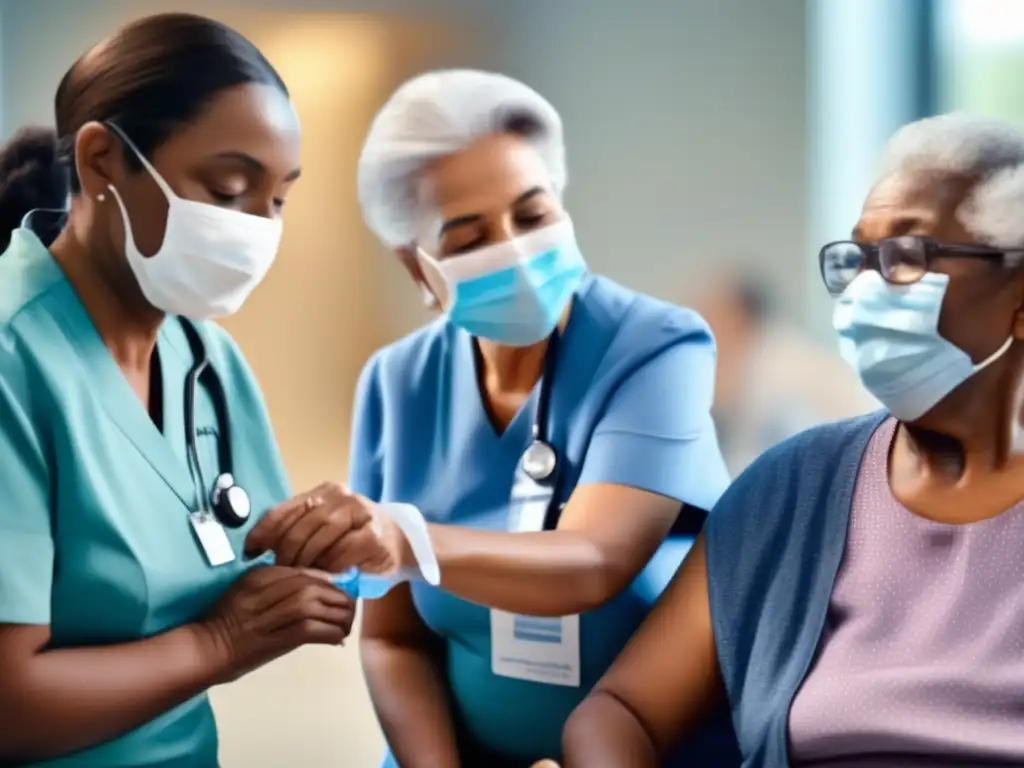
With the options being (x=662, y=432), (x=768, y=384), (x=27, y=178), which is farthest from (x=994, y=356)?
(x=27, y=178)

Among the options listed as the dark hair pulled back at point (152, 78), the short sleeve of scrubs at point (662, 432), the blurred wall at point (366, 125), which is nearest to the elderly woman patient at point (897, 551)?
the short sleeve of scrubs at point (662, 432)

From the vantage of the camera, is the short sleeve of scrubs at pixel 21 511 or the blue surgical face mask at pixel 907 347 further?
the blue surgical face mask at pixel 907 347

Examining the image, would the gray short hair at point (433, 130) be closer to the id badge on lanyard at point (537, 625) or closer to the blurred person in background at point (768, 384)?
the id badge on lanyard at point (537, 625)

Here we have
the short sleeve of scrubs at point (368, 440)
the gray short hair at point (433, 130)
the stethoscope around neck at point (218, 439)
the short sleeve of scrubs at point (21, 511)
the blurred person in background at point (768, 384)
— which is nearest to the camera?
the short sleeve of scrubs at point (21, 511)

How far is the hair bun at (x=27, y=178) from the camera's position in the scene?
1512mm

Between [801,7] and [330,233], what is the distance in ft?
2.55

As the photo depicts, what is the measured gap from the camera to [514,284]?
152 cm

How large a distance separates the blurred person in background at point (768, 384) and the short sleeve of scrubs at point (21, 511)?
959 millimetres

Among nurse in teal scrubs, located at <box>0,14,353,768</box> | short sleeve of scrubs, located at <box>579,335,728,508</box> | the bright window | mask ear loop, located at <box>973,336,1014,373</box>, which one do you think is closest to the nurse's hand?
nurse in teal scrubs, located at <box>0,14,353,768</box>

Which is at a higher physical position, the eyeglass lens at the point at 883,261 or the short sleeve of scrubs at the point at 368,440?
the eyeglass lens at the point at 883,261

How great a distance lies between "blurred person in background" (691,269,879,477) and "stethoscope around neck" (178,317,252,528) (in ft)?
2.34

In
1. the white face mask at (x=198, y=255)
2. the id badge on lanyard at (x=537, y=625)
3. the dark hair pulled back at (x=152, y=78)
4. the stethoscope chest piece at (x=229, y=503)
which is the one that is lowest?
the id badge on lanyard at (x=537, y=625)

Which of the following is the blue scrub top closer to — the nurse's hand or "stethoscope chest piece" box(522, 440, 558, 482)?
"stethoscope chest piece" box(522, 440, 558, 482)

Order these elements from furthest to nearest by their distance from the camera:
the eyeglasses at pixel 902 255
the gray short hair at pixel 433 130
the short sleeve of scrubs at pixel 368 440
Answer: the short sleeve of scrubs at pixel 368 440
the gray short hair at pixel 433 130
the eyeglasses at pixel 902 255
